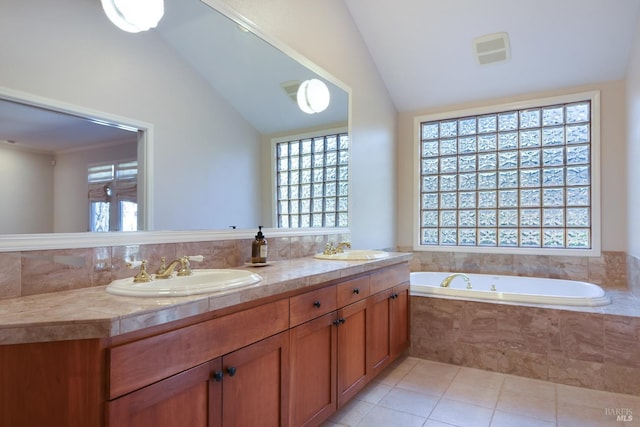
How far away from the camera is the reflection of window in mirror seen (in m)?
1.41

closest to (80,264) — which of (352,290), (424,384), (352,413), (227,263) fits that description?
(227,263)

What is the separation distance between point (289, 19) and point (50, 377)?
94.9 inches

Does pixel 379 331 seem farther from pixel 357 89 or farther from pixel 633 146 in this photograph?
pixel 633 146

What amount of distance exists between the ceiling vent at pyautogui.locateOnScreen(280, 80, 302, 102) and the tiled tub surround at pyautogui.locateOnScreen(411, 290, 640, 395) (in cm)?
174

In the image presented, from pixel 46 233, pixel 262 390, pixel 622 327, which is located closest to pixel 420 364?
pixel 622 327

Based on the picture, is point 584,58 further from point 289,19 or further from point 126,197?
point 126,197

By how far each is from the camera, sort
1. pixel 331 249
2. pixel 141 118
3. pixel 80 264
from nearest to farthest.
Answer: pixel 80 264
pixel 141 118
pixel 331 249

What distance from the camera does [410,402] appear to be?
2.21 metres

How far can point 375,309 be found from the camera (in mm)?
2336

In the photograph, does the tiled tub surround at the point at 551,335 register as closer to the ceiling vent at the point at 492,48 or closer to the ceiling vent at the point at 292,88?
the ceiling vent at the point at 292,88

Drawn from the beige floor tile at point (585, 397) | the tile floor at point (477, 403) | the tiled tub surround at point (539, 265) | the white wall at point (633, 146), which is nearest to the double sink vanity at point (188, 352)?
the tile floor at point (477, 403)

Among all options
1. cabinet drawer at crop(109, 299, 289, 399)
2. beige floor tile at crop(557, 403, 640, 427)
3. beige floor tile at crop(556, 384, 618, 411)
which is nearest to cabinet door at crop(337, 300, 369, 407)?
cabinet drawer at crop(109, 299, 289, 399)

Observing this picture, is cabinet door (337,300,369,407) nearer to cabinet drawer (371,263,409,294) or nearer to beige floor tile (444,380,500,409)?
cabinet drawer (371,263,409,294)

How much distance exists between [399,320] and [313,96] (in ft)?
5.65
